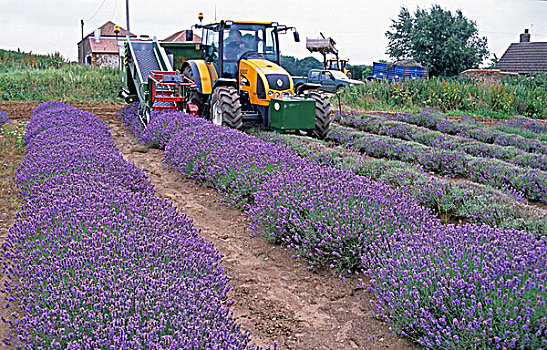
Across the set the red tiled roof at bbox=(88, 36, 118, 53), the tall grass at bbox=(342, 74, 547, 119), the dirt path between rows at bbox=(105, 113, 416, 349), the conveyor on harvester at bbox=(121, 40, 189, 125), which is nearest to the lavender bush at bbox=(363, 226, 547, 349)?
the dirt path between rows at bbox=(105, 113, 416, 349)

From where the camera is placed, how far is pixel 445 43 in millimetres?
36781

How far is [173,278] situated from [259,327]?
34.7 inches

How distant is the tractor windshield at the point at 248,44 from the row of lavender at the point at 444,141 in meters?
3.25

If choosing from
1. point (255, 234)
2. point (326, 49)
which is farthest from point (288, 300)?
point (326, 49)

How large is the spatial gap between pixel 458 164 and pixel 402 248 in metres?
4.88

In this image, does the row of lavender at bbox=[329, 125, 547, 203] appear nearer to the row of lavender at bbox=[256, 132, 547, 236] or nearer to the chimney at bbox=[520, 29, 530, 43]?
the row of lavender at bbox=[256, 132, 547, 236]

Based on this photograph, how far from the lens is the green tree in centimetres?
3675

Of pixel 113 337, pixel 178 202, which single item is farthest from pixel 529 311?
pixel 178 202

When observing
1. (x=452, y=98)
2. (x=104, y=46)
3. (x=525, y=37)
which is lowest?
(x=452, y=98)

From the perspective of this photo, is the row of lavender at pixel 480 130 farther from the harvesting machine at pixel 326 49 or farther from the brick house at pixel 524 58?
the brick house at pixel 524 58

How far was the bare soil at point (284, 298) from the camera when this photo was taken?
335 cm

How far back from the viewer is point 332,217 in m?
4.20

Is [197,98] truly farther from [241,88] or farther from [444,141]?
[444,141]

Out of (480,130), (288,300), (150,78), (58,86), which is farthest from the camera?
(58,86)
